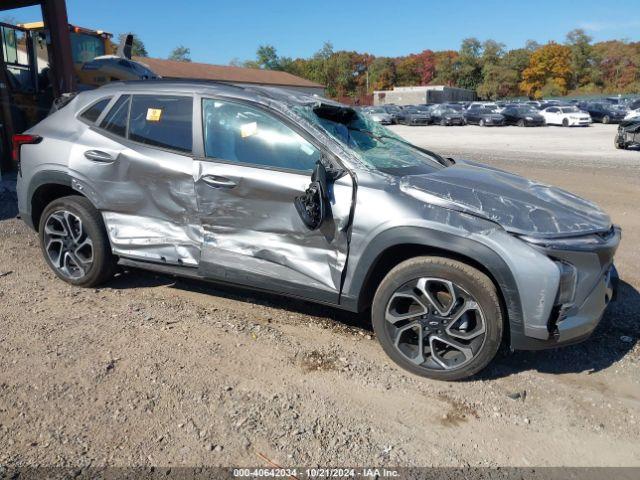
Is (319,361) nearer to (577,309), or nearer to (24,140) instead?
(577,309)

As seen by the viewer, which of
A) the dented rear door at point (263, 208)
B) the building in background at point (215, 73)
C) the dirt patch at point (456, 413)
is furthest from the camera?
the building in background at point (215, 73)

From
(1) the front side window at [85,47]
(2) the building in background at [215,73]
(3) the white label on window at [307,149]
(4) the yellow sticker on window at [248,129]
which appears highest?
(2) the building in background at [215,73]

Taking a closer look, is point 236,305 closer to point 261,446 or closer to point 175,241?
point 175,241

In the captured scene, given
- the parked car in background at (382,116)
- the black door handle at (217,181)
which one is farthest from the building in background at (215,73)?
the black door handle at (217,181)

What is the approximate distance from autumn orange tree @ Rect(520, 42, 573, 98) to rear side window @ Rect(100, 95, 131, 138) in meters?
94.7

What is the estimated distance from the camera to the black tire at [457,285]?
126 inches

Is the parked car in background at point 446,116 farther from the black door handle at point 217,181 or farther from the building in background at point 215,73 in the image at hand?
the black door handle at point 217,181

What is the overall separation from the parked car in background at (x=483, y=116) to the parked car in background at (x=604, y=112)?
22.3ft

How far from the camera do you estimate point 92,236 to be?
14.7 feet

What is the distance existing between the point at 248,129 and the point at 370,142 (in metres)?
0.94

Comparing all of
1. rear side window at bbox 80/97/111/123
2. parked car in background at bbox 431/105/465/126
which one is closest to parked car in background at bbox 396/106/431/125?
parked car in background at bbox 431/105/465/126

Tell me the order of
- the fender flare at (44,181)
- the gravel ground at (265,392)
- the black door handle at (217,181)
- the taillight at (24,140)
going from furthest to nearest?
1. the taillight at (24,140)
2. the fender flare at (44,181)
3. the black door handle at (217,181)
4. the gravel ground at (265,392)

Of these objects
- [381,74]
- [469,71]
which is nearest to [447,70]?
[469,71]

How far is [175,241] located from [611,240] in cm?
302
